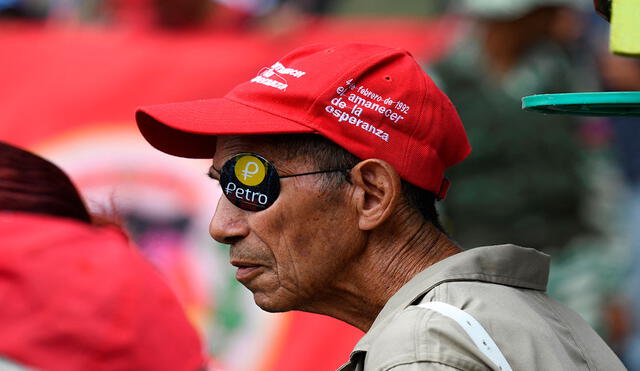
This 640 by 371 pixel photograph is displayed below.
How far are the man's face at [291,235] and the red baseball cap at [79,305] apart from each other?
0.22 meters

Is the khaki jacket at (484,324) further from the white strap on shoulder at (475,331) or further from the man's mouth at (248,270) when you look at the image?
the man's mouth at (248,270)

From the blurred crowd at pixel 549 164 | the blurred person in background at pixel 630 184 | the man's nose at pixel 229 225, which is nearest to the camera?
the man's nose at pixel 229 225

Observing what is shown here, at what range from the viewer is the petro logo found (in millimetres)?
2564

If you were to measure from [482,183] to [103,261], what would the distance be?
2882 mm

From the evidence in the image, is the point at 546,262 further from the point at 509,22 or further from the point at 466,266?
the point at 509,22

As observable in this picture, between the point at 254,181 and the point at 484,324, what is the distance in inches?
26.2

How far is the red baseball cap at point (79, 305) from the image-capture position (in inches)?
93.9

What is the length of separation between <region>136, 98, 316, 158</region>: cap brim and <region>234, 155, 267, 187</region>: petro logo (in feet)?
0.30

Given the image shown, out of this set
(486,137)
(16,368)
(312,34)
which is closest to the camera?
(16,368)

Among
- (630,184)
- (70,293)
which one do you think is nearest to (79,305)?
(70,293)

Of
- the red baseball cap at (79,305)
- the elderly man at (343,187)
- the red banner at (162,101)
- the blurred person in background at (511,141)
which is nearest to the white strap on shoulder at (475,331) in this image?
the elderly man at (343,187)

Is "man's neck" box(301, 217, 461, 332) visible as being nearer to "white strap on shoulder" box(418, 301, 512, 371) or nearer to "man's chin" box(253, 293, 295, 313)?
"man's chin" box(253, 293, 295, 313)

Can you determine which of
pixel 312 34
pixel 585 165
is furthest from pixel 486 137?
pixel 312 34

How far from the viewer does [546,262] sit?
2609 mm
